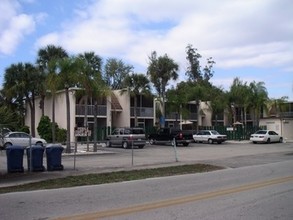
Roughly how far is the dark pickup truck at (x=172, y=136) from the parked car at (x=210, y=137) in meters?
5.44

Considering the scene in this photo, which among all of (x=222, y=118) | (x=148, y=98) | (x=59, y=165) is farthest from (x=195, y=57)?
(x=59, y=165)

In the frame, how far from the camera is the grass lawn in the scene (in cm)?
1383

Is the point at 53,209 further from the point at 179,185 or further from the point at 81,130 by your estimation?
the point at 81,130

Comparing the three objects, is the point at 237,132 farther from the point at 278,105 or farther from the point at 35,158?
the point at 35,158

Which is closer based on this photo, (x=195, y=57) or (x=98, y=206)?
(x=98, y=206)

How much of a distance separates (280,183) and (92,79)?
2011 cm

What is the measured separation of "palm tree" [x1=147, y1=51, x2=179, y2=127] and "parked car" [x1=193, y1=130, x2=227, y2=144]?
647 cm

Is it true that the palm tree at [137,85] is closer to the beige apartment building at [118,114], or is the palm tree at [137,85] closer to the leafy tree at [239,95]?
the beige apartment building at [118,114]

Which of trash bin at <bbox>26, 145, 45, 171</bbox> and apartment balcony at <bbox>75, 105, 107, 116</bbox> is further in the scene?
apartment balcony at <bbox>75, 105, 107, 116</bbox>

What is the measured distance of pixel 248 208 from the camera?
920 centimetres

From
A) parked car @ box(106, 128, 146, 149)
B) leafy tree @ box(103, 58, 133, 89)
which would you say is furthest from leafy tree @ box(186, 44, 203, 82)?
parked car @ box(106, 128, 146, 149)

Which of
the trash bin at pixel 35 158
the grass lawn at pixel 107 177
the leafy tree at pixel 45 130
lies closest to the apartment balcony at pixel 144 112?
the leafy tree at pixel 45 130

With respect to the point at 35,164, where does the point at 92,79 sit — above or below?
above

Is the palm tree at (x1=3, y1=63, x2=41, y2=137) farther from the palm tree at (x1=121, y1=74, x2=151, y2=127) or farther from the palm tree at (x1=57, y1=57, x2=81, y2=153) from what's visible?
the palm tree at (x1=57, y1=57, x2=81, y2=153)
